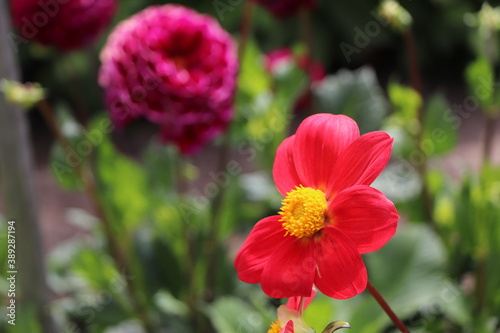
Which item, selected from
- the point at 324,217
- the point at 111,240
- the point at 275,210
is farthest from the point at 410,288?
the point at 324,217

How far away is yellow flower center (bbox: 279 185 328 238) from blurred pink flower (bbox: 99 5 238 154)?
1.15ft

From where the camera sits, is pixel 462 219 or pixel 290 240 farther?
pixel 462 219

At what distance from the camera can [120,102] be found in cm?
64

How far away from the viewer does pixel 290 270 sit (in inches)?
10.9

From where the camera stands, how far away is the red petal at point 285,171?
30 centimetres

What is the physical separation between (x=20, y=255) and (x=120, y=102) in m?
0.20

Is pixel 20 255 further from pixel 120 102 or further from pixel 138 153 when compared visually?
pixel 138 153

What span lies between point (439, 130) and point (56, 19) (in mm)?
454

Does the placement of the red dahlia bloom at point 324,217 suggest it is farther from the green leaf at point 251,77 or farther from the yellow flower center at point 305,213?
the green leaf at point 251,77

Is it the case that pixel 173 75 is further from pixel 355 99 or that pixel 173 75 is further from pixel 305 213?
pixel 305 213

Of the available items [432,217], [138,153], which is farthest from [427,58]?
[432,217]

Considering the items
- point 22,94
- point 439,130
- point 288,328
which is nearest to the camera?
point 288,328

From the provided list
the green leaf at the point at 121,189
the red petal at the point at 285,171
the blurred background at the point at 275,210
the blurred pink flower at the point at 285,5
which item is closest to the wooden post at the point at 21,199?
the blurred background at the point at 275,210

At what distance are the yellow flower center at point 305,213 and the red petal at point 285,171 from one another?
14mm
